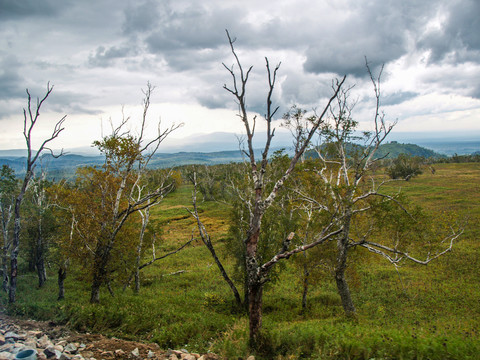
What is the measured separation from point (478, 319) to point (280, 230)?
13.2 metres

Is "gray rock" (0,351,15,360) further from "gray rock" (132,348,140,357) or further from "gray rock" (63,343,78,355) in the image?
"gray rock" (132,348,140,357)

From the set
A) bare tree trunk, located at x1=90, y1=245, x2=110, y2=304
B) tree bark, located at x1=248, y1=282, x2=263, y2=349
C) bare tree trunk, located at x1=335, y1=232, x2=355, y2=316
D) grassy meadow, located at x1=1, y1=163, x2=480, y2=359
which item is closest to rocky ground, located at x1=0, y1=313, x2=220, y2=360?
grassy meadow, located at x1=1, y1=163, x2=480, y2=359

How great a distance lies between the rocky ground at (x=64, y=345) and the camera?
7.25 metres

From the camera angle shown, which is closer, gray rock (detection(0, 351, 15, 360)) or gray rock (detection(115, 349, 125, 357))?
gray rock (detection(0, 351, 15, 360))

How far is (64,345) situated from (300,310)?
16.0m

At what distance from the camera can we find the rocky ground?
7.25 metres

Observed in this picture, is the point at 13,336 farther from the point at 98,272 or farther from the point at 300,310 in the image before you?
the point at 300,310

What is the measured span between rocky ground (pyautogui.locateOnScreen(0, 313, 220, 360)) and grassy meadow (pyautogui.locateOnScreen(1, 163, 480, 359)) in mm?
889

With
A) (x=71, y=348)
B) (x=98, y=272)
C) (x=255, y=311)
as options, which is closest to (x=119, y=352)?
(x=71, y=348)

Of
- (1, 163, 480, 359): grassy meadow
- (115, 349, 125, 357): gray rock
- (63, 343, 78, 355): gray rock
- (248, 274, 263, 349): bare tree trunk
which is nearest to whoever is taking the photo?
(63, 343, 78, 355): gray rock

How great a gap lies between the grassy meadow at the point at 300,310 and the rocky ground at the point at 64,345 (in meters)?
0.89

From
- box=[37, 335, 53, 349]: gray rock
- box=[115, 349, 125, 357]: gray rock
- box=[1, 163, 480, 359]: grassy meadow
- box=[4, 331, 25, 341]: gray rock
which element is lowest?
box=[1, 163, 480, 359]: grassy meadow

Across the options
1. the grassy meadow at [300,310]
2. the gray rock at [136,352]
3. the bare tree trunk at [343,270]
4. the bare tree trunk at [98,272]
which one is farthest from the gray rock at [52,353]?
the bare tree trunk at [343,270]

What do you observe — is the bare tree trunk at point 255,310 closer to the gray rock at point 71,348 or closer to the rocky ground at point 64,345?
the rocky ground at point 64,345
